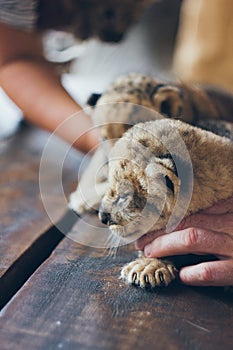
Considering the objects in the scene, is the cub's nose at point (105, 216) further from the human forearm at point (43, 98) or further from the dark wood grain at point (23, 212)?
the human forearm at point (43, 98)

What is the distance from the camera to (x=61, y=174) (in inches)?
62.5

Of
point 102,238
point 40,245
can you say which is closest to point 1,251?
point 40,245

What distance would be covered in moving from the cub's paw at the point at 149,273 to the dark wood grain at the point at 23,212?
0.19 metres

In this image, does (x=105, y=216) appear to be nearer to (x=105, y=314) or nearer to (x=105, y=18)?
(x=105, y=314)

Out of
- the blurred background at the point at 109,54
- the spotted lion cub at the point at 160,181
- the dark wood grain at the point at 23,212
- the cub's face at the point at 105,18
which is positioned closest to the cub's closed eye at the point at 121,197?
the spotted lion cub at the point at 160,181

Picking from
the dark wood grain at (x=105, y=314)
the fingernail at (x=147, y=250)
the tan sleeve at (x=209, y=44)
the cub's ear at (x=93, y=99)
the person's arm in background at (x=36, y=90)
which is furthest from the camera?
the tan sleeve at (x=209, y=44)

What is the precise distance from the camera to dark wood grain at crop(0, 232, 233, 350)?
78cm

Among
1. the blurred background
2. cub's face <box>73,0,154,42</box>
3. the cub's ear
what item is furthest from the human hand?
the blurred background

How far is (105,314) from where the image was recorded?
33.7 inches

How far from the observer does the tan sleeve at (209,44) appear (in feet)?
7.42

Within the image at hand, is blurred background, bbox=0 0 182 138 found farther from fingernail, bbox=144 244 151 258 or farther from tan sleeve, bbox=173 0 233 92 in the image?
fingernail, bbox=144 244 151 258

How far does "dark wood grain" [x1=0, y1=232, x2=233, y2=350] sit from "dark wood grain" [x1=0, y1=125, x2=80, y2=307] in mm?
48

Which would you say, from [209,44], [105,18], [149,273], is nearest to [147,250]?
[149,273]

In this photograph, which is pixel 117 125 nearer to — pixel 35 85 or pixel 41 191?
pixel 41 191
